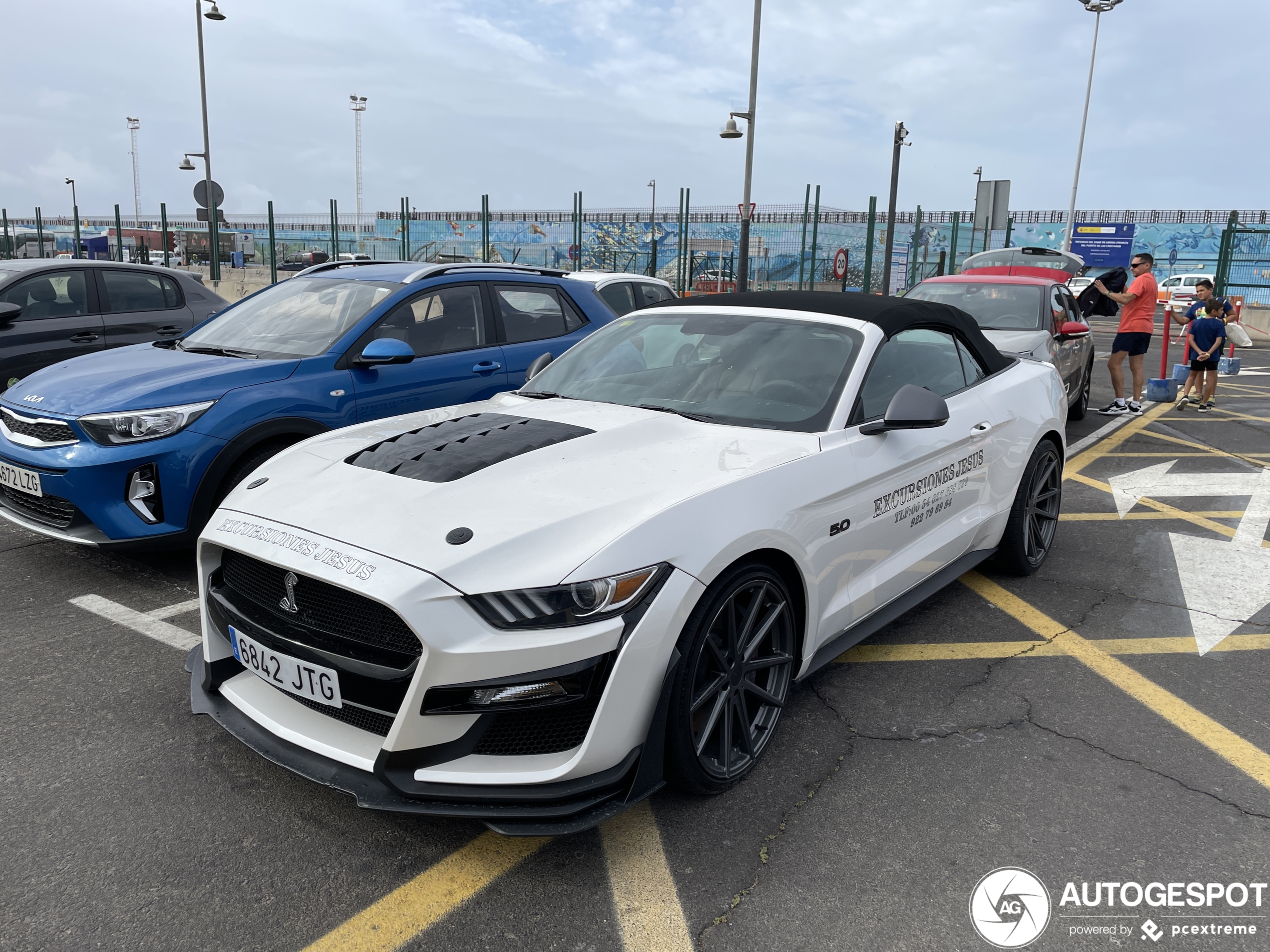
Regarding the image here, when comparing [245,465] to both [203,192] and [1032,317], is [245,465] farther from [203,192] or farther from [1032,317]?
[203,192]

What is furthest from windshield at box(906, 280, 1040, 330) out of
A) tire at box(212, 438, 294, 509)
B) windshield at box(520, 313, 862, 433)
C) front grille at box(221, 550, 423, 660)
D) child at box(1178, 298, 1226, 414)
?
front grille at box(221, 550, 423, 660)

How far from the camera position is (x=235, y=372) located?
474 cm

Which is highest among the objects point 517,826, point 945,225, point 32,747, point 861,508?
point 945,225

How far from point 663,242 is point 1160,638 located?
33250 mm

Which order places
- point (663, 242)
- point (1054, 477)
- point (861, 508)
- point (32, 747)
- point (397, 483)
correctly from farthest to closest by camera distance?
1. point (663, 242)
2. point (1054, 477)
3. point (861, 508)
4. point (32, 747)
5. point (397, 483)

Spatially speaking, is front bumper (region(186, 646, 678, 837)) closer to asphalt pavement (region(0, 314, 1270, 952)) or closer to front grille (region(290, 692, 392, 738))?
front grille (region(290, 692, 392, 738))

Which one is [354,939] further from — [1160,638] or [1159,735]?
[1160,638]

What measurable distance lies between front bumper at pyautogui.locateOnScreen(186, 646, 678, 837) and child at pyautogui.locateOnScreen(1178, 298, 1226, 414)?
10823 mm

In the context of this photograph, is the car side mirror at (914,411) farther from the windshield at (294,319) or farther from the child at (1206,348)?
the child at (1206,348)

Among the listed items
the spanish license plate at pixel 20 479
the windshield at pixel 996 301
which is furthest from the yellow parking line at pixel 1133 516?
the spanish license plate at pixel 20 479

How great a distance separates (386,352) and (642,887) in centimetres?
340

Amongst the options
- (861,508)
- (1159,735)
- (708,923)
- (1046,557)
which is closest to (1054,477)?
(1046,557)

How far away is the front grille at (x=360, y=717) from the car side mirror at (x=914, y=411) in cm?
196

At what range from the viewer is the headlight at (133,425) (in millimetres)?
4305
